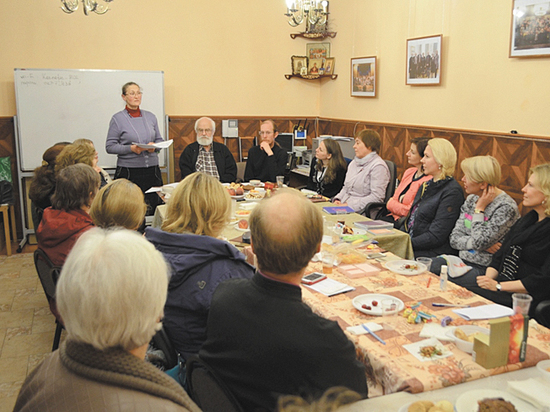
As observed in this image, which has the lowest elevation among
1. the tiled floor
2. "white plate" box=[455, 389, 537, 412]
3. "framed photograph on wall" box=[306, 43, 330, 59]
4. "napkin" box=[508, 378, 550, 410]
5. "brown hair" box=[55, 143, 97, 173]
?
the tiled floor

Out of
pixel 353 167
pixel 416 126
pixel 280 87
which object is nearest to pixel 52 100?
pixel 280 87

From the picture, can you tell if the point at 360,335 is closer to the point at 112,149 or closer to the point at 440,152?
the point at 440,152

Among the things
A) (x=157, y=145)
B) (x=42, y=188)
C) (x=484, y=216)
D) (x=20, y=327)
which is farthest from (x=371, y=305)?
(x=157, y=145)

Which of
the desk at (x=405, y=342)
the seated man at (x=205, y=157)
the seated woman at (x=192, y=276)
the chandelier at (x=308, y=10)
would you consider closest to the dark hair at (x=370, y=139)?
the chandelier at (x=308, y=10)

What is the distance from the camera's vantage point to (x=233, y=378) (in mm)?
1578

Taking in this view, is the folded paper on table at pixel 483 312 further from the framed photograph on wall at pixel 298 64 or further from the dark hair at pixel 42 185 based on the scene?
the framed photograph on wall at pixel 298 64

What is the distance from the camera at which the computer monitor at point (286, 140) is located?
7.24 meters

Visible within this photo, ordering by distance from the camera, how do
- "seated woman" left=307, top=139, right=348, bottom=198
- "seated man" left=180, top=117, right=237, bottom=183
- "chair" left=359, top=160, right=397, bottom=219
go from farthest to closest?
1. "seated man" left=180, top=117, right=237, bottom=183
2. "seated woman" left=307, top=139, right=348, bottom=198
3. "chair" left=359, top=160, right=397, bottom=219

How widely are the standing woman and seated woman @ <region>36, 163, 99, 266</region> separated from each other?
2595 mm

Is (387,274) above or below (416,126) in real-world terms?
below

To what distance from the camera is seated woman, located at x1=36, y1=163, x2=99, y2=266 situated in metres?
3.06

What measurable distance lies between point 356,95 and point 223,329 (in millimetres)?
5470

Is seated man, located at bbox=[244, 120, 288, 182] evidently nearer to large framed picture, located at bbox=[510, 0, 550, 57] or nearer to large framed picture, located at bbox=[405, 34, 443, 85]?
large framed picture, located at bbox=[405, 34, 443, 85]

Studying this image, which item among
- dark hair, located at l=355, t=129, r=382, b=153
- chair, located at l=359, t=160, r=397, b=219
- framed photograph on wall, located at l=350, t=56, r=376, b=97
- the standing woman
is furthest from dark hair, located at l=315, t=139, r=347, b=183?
the standing woman
